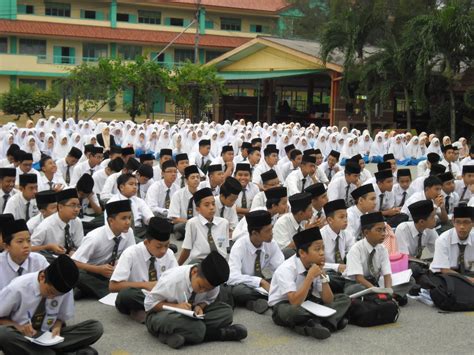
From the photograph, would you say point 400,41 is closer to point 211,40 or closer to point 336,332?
point 211,40

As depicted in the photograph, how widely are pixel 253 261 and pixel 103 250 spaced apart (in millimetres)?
1372

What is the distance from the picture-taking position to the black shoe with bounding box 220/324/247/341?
16.9 ft

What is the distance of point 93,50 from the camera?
38.3 m

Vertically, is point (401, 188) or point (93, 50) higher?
point (93, 50)

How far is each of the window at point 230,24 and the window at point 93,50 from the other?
25.1 feet

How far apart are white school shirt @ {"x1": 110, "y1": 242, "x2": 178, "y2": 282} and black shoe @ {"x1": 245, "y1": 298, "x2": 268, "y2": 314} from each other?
34.3 inches

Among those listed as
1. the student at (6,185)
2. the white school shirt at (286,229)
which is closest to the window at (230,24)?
the student at (6,185)

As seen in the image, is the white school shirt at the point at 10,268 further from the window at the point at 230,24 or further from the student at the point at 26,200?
the window at the point at 230,24

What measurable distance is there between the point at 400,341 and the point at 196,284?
1.77m

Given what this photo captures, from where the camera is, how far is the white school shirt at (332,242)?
659 centimetres

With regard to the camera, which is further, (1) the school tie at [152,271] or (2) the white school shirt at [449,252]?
(2) the white school shirt at [449,252]

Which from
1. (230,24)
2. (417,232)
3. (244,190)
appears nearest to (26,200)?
(244,190)

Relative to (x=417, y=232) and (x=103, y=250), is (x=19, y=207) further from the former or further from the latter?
(x=417, y=232)

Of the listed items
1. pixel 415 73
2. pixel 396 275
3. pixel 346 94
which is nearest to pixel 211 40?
pixel 346 94
